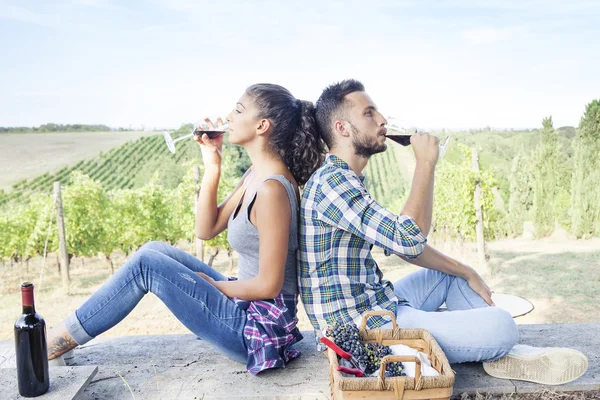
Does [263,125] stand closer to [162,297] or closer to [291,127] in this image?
[291,127]

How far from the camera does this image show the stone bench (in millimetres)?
1979

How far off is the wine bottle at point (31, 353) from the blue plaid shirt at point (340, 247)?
2.76ft

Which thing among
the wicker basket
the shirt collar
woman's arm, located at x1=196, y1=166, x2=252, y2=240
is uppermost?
the shirt collar

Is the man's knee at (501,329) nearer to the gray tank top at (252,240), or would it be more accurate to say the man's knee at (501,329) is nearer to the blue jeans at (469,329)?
the blue jeans at (469,329)

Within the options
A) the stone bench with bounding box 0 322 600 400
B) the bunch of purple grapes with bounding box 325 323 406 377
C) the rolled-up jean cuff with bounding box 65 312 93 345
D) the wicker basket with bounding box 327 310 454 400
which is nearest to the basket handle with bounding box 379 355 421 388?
the wicker basket with bounding box 327 310 454 400

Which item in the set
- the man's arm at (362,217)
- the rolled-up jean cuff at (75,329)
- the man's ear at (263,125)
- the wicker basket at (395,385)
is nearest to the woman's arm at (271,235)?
the man's arm at (362,217)

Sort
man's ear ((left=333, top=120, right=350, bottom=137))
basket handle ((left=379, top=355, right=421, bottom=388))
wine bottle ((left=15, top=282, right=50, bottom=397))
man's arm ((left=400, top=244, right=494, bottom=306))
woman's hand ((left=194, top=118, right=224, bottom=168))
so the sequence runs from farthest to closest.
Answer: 1. woman's hand ((left=194, top=118, right=224, bottom=168))
2. man's arm ((left=400, top=244, right=494, bottom=306))
3. man's ear ((left=333, top=120, right=350, bottom=137))
4. wine bottle ((left=15, top=282, right=50, bottom=397))
5. basket handle ((left=379, top=355, right=421, bottom=388))

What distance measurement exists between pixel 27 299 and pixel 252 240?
0.72 meters

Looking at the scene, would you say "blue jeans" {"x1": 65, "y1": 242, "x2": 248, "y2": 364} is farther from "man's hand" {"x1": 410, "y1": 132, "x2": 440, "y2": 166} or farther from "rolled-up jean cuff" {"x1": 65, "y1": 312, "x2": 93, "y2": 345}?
"man's hand" {"x1": 410, "y1": 132, "x2": 440, "y2": 166}

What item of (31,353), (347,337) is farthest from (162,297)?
(347,337)

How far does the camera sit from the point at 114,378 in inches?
83.6

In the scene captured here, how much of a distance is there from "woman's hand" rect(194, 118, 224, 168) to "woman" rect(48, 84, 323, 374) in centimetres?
21

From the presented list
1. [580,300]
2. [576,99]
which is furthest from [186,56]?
[580,300]

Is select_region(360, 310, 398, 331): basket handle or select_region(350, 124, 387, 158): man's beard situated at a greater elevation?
select_region(350, 124, 387, 158): man's beard
